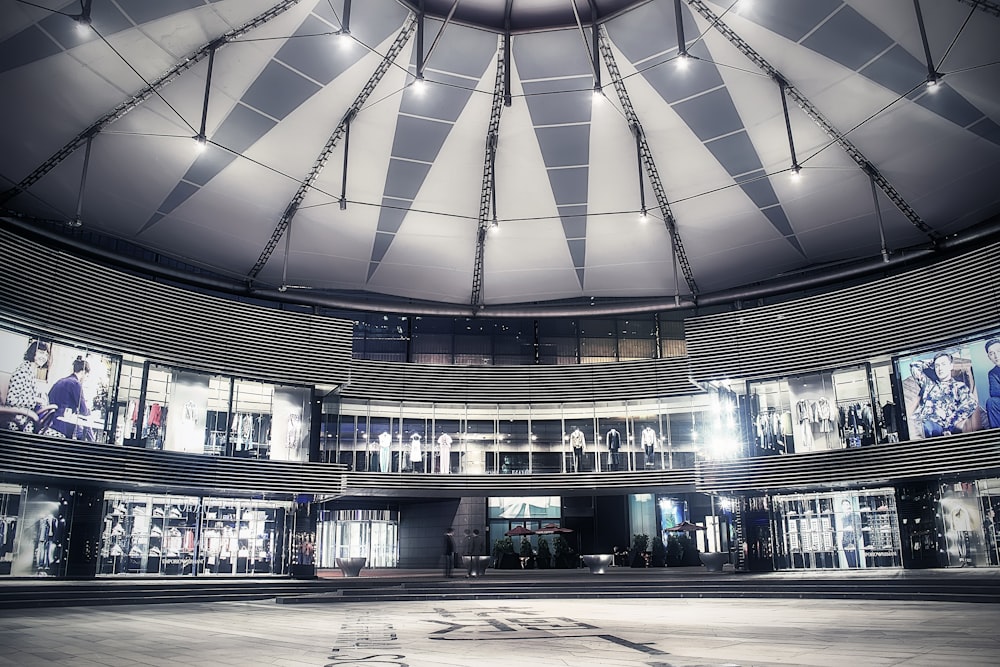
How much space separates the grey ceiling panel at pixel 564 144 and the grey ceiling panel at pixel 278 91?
7.25m

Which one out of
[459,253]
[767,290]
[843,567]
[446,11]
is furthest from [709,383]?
[446,11]

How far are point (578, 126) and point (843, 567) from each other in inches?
705

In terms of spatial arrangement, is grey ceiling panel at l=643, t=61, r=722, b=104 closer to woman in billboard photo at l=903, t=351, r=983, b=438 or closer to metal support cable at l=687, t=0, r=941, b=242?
metal support cable at l=687, t=0, r=941, b=242

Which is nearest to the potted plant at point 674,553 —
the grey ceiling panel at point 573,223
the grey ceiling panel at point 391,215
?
the grey ceiling panel at point 573,223

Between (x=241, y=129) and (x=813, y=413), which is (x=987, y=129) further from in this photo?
(x=241, y=129)

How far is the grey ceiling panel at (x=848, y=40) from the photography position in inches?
760

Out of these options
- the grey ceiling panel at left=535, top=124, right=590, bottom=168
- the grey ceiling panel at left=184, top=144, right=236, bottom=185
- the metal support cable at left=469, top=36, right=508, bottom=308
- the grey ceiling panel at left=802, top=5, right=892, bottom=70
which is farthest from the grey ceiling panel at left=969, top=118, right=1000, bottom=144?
the grey ceiling panel at left=184, top=144, right=236, bottom=185

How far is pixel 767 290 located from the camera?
94.2ft

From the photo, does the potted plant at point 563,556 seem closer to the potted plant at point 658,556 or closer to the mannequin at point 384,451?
the potted plant at point 658,556

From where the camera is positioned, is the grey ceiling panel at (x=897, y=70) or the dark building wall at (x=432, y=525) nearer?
the grey ceiling panel at (x=897, y=70)

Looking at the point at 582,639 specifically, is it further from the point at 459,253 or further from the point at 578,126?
the point at 459,253

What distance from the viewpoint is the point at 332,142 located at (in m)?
23.8

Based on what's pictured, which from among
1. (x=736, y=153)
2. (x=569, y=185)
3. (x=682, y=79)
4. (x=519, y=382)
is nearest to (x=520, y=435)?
(x=519, y=382)

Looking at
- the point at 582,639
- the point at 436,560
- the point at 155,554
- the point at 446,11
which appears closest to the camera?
the point at 582,639
